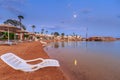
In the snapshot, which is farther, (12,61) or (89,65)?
(89,65)

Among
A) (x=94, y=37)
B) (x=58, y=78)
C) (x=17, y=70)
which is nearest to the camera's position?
(x=58, y=78)

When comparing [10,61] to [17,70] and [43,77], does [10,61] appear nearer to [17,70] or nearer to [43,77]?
[17,70]

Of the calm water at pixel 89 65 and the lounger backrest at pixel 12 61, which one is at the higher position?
the lounger backrest at pixel 12 61

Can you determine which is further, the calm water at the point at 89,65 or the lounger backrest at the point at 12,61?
the calm water at the point at 89,65

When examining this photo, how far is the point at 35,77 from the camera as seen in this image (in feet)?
16.7

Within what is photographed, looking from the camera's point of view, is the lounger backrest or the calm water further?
the calm water

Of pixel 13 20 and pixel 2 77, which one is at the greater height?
pixel 13 20

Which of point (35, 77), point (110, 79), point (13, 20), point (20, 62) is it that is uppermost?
point (13, 20)

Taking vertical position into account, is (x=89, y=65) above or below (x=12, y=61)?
below

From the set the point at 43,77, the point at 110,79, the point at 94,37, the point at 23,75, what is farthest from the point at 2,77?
the point at 94,37

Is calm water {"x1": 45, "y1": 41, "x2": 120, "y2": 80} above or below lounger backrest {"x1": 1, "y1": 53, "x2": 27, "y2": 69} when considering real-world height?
below

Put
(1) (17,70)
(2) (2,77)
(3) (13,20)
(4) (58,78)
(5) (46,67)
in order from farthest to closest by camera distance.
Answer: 1. (3) (13,20)
2. (5) (46,67)
3. (1) (17,70)
4. (4) (58,78)
5. (2) (2,77)

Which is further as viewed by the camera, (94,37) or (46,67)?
(94,37)

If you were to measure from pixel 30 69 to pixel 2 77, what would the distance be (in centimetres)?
107
